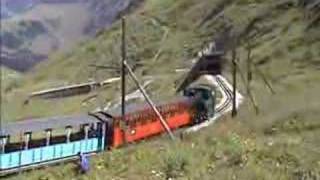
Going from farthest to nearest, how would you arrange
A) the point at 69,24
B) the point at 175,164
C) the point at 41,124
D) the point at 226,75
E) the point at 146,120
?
the point at 69,24
the point at 226,75
the point at 146,120
the point at 41,124
the point at 175,164

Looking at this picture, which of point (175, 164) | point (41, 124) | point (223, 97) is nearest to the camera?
point (175, 164)

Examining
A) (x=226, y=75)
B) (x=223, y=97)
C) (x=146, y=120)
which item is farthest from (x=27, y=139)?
(x=226, y=75)

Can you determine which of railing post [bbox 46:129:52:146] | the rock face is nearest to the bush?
railing post [bbox 46:129:52:146]

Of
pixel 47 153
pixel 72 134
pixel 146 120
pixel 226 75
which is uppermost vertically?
pixel 226 75

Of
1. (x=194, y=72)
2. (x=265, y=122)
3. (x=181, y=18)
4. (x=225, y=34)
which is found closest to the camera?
(x=265, y=122)

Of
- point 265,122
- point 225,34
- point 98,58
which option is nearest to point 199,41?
point 225,34

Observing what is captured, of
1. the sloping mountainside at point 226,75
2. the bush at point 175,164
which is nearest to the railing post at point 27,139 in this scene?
the sloping mountainside at point 226,75

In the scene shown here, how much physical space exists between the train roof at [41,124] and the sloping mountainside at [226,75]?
336 cm

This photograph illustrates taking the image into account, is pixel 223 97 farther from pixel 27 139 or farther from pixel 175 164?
pixel 175 164

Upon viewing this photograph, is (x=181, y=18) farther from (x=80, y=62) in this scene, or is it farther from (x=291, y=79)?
(x=291, y=79)

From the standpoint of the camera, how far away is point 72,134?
32938 millimetres

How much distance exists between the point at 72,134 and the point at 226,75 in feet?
150

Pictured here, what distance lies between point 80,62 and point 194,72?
44.0 metres

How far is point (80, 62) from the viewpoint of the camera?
121812 mm
